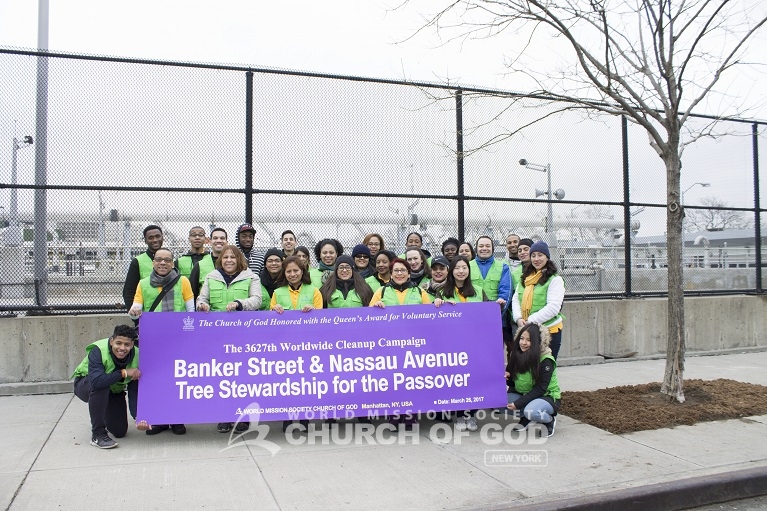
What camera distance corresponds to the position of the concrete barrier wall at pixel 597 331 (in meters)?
7.10

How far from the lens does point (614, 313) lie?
966cm

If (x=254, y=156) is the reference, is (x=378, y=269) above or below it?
below

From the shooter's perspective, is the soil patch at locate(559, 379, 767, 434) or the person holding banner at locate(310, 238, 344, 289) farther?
the person holding banner at locate(310, 238, 344, 289)

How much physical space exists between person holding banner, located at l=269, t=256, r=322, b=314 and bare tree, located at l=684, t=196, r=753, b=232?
812 cm

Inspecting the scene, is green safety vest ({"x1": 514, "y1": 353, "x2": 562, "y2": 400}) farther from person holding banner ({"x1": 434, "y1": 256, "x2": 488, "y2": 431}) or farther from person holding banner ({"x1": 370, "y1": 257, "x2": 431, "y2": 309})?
person holding banner ({"x1": 370, "y1": 257, "x2": 431, "y2": 309})

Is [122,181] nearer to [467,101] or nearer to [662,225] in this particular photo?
[467,101]

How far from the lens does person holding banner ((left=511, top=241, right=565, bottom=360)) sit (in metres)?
5.92

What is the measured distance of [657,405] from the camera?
647 centimetres

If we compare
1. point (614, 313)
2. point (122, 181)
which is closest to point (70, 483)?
point (122, 181)

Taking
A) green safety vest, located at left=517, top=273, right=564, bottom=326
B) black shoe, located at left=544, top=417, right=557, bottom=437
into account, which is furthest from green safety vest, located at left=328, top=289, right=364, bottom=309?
black shoe, located at left=544, top=417, right=557, bottom=437

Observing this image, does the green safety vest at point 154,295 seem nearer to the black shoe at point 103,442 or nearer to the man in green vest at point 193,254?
the man in green vest at point 193,254

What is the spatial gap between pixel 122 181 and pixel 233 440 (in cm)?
359

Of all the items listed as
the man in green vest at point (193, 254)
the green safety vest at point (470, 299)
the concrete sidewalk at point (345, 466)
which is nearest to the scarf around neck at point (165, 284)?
the man in green vest at point (193, 254)

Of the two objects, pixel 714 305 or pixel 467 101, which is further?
pixel 714 305
